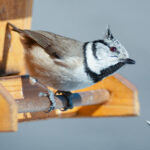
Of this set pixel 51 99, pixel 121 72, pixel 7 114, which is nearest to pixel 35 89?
pixel 51 99

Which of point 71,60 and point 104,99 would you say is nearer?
point 71,60

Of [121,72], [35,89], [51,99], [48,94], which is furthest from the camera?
[121,72]

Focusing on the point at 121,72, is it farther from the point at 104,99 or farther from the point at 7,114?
the point at 7,114

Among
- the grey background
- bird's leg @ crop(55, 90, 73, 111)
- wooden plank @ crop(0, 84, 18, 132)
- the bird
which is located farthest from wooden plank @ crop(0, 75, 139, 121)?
the grey background

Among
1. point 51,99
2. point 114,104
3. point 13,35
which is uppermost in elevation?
point 13,35

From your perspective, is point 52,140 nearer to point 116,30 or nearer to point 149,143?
point 149,143

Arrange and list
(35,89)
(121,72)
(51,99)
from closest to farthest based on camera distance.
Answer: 1. (51,99)
2. (35,89)
3. (121,72)

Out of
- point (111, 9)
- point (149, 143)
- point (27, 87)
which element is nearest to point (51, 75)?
point (27, 87)
